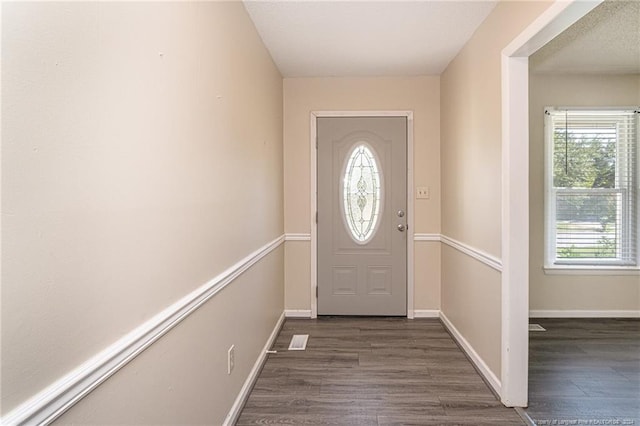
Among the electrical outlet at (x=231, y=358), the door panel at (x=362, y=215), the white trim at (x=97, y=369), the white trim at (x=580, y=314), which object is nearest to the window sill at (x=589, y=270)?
the white trim at (x=580, y=314)

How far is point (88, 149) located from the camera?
81 centimetres

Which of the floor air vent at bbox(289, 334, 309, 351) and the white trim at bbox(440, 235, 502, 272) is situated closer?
the white trim at bbox(440, 235, 502, 272)

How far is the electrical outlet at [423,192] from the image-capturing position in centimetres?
359

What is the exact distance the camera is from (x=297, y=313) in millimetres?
3695

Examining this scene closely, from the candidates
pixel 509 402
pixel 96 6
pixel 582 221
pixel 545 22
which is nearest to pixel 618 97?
pixel 582 221

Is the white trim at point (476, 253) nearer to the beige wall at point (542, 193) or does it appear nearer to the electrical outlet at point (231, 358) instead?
the beige wall at point (542, 193)

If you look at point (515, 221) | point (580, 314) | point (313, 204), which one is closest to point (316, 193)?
point (313, 204)

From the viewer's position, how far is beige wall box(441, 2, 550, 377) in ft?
7.11

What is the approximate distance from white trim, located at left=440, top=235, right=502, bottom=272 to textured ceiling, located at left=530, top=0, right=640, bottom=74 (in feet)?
5.47

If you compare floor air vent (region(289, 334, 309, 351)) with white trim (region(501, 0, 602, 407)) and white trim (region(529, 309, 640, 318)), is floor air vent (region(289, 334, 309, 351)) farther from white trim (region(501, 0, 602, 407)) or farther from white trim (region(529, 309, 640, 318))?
white trim (region(529, 309, 640, 318))

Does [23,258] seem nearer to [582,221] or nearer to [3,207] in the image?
[3,207]

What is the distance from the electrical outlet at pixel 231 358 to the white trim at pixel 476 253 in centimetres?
159

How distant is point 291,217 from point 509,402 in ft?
7.74

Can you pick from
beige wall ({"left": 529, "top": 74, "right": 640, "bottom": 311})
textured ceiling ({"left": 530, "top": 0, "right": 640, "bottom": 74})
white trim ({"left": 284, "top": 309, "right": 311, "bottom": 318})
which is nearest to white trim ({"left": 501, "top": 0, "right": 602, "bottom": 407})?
textured ceiling ({"left": 530, "top": 0, "right": 640, "bottom": 74})
